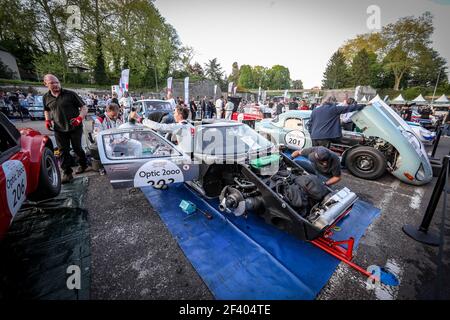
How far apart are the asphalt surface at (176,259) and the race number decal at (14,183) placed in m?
0.89

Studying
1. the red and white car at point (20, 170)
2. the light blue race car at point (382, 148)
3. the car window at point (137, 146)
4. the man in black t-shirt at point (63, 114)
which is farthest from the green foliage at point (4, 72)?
the light blue race car at point (382, 148)

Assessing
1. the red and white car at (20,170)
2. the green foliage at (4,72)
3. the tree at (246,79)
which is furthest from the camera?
the tree at (246,79)

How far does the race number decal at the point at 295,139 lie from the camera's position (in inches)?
211

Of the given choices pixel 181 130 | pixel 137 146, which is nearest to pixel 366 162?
pixel 181 130

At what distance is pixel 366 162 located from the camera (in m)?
4.50

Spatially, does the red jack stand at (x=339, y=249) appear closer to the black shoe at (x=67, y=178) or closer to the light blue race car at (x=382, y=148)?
the light blue race car at (x=382, y=148)

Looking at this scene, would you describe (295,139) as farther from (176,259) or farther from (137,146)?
(176,259)

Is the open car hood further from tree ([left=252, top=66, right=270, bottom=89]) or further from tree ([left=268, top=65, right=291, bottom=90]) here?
tree ([left=268, top=65, right=291, bottom=90])

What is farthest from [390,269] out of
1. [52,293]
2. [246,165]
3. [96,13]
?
[96,13]

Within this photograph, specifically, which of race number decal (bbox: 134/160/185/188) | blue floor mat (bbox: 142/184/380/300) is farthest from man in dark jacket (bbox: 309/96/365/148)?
race number decal (bbox: 134/160/185/188)

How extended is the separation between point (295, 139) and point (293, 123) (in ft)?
1.59

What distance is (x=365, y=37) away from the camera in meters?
45.2
